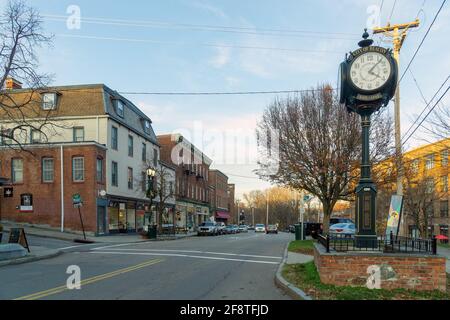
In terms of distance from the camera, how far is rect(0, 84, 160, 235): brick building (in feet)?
106

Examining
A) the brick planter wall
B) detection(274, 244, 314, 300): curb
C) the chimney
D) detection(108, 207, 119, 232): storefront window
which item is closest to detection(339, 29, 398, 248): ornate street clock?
the brick planter wall

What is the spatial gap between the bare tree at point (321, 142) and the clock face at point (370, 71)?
979 cm

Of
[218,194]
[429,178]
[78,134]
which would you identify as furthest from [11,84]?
[218,194]

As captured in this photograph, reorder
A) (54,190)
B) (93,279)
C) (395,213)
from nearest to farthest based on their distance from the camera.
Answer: (93,279) < (395,213) < (54,190)

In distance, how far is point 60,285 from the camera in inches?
405

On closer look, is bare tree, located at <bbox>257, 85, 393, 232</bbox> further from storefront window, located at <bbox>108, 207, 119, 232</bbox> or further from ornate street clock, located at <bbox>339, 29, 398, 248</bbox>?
storefront window, located at <bbox>108, 207, 119, 232</bbox>

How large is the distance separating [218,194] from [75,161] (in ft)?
178

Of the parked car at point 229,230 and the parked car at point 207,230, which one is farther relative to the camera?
the parked car at point 229,230

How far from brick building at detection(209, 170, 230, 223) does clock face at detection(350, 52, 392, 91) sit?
6850cm

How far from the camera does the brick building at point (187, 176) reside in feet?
189

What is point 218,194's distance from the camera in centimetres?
8562

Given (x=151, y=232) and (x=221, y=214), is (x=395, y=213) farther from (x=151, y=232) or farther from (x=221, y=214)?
(x=221, y=214)

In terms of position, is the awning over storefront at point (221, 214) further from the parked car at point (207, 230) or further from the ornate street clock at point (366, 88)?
the ornate street clock at point (366, 88)

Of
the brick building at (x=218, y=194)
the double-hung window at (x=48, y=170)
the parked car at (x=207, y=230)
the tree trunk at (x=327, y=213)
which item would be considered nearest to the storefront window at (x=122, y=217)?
the double-hung window at (x=48, y=170)
